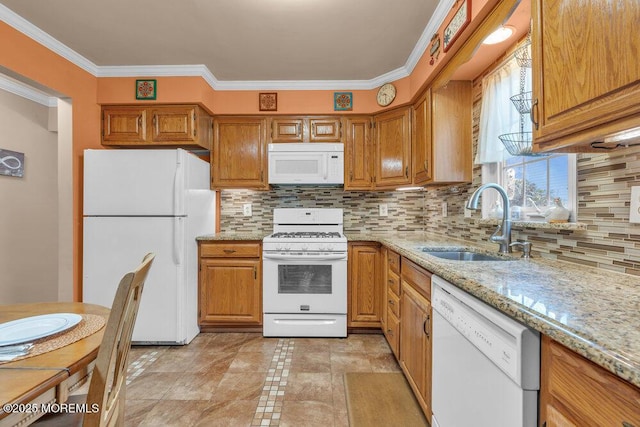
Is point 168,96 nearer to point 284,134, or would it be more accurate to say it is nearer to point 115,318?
point 284,134

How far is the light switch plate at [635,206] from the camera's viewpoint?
100cm

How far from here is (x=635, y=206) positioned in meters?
1.00

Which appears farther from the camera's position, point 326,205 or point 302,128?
point 326,205

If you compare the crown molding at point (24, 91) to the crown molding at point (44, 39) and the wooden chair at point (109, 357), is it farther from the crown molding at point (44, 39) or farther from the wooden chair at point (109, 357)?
the wooden chair at point (109, 357)

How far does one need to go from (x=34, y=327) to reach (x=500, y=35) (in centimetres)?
241

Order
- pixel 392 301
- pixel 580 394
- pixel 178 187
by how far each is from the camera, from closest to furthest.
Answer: pixel 580 394 → pixel 392 301 → pixel 178 187

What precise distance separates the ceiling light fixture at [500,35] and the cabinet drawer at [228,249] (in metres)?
2.23

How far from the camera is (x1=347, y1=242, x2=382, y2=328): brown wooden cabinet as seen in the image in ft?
8.69

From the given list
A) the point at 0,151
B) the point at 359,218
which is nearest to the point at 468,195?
the point at 359,218

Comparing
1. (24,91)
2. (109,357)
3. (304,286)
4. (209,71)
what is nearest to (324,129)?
(209,71)

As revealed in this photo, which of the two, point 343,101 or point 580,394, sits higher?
point 343,101

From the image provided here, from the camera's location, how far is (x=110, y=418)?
0.91 m

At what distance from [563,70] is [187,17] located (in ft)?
7.03

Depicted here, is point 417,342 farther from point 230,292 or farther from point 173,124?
point 173,124
